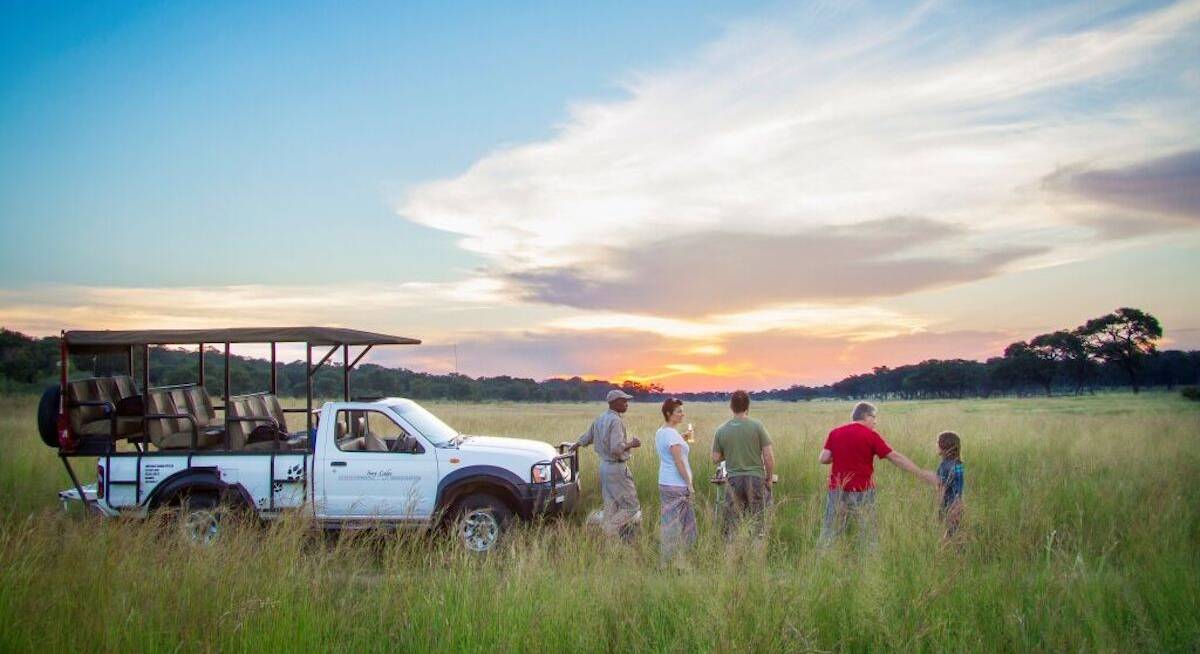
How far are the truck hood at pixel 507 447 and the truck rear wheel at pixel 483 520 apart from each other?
62cm

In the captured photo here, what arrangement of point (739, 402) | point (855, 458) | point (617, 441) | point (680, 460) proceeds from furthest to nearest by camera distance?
point (617, 441) < point (739, 402) < point (680, 460) < point (855, 458)

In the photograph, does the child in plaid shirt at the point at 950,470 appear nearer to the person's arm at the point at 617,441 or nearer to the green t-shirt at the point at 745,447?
the green t-shirt at the point at 745,447

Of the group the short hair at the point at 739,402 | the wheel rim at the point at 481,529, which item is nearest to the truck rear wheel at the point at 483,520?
the wheel rim at the point at 481,529

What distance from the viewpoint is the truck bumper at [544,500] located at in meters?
11.9

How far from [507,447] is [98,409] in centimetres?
569

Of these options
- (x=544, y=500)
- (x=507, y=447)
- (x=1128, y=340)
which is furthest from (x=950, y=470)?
(x=1128, y=340)

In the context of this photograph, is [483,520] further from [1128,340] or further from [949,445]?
[1128,340]

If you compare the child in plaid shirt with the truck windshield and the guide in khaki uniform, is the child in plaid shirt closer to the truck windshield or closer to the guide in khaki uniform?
the guide in khaki uniform

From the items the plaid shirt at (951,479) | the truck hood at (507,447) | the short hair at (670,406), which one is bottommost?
the plaid shirt at (951,479)

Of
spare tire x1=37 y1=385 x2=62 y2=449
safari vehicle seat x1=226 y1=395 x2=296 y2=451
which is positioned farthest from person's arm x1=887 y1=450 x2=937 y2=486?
spare tire x1=37 y1=385 x2=62 y2=449

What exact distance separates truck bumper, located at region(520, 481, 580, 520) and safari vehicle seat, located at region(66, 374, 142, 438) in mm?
5541

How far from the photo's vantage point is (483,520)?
1191 cm

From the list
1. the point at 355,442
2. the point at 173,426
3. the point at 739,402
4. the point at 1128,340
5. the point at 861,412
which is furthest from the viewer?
the point at 1128,340

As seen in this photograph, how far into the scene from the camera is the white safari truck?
1188 cm
